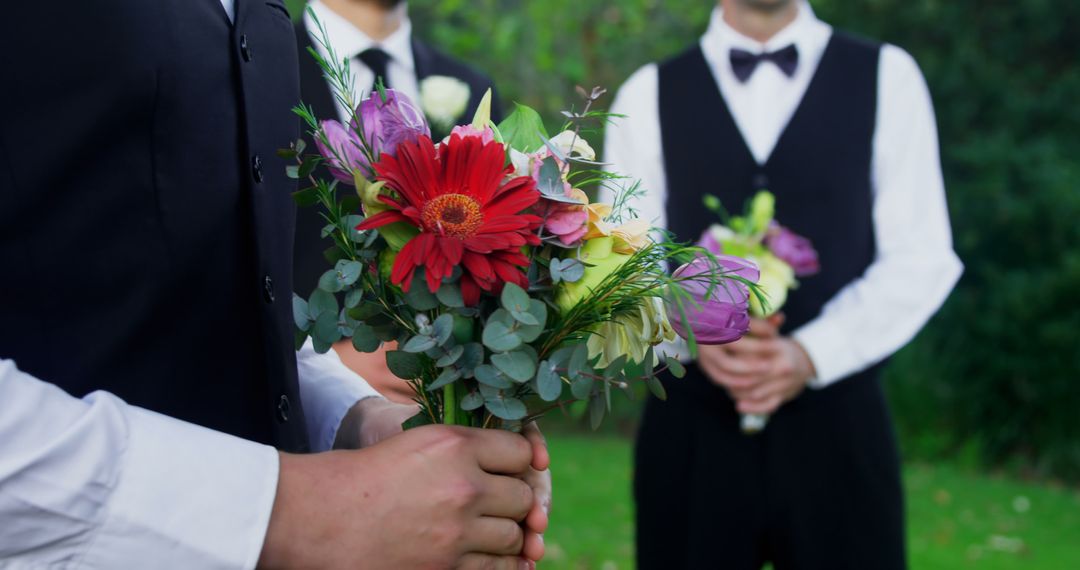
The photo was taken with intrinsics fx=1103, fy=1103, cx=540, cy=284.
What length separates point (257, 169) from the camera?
1448 mm

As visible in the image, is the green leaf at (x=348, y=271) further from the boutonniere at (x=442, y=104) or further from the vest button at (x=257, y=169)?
the boutonniere at (x=442, y=104)

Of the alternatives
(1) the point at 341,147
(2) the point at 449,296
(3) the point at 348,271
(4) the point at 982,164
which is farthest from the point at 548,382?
(4) the point at 982,164

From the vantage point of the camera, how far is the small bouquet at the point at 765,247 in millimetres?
3287

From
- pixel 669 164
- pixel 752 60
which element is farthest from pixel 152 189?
pixel 752 60

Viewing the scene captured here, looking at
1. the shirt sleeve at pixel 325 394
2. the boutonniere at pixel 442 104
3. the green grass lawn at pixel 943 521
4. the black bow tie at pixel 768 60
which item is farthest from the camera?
the green grass lawn at pixel 943 521

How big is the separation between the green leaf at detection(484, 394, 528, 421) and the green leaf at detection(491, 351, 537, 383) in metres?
0.06

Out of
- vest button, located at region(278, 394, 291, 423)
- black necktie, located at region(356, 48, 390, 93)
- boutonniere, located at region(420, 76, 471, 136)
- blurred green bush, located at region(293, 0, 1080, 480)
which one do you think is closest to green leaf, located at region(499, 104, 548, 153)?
boutonniere, located at region(420, 76, 471, 136)

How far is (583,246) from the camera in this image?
135 cm

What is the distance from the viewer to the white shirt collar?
3.32 m

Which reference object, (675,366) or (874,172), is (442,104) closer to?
(675,366)

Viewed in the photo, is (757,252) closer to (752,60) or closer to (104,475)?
(752,60)

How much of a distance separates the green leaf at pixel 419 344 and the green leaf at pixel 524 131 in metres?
0.30

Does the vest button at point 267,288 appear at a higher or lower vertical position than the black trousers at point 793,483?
higher

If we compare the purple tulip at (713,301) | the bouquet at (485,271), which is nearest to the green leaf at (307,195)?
the bouquet at (485,271)
